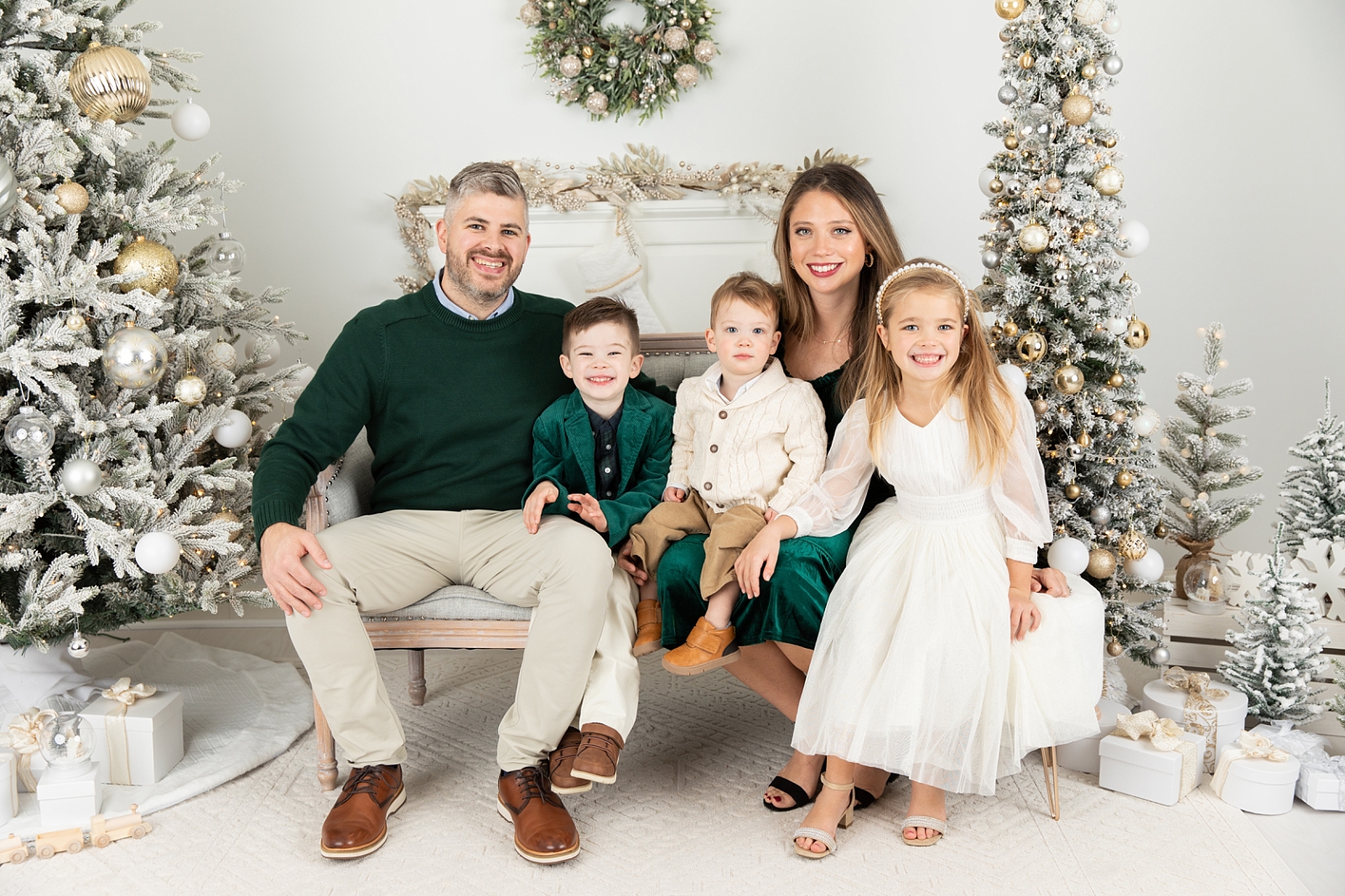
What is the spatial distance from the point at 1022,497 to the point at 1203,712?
86cm

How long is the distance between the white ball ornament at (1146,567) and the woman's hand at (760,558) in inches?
41.3

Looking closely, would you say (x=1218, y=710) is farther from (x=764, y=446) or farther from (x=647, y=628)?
(x=647, y=628)

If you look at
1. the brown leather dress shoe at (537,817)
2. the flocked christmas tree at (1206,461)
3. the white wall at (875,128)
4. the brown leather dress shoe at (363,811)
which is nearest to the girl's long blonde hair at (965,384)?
the brown leather dress shoe at (537,817)

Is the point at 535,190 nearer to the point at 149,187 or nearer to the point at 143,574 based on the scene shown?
the point at 149,187

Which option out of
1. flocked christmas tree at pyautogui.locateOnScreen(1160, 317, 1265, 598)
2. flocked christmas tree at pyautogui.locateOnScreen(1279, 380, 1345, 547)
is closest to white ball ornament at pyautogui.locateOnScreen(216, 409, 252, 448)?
flocked christmas tree at pyautogui.locateOnScreen(1160, 317, 1265, 598)

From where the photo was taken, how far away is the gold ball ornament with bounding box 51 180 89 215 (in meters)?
2.46

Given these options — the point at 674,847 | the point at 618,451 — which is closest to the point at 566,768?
the point at 674,847

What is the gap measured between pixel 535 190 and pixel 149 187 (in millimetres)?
1491

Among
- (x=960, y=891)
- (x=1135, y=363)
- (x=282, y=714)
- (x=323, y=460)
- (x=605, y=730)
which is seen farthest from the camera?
(x=282, y=714)

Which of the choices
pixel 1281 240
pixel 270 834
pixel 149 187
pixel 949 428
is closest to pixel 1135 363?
pixel 949 428

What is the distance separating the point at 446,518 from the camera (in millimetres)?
2516

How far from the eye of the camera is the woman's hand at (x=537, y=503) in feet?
7.88

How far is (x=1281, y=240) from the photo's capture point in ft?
12.4

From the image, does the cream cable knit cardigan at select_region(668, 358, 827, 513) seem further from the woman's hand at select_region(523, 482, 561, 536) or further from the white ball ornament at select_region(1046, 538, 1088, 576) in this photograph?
the white ball ornament at select_region(1046, 538, 1088, 576)
